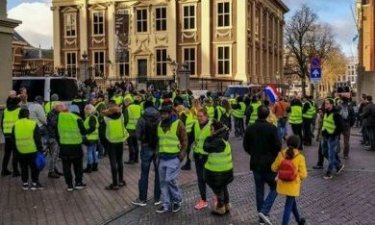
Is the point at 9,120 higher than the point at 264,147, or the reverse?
the point at 9,120

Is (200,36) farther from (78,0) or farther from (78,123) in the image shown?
(78,123)

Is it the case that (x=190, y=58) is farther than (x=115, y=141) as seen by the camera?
Yes

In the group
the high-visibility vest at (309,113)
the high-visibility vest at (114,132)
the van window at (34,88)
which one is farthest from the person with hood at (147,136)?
the van window at (34,88)

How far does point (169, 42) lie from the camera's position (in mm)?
55219

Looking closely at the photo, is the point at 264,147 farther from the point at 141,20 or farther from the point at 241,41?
the point at 141,20

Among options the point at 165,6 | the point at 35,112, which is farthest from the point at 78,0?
the point at 35,112

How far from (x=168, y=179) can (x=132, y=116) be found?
22.7 ft

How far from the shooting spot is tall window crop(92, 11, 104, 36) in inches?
2286

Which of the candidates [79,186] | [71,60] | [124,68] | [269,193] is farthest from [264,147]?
[71,60]

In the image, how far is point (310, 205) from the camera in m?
10.7

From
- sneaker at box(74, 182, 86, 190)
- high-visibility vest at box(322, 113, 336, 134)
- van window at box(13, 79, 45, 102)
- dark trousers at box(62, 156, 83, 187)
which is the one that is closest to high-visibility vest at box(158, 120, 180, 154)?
dark trousers at box(62, 156, 83, 187)

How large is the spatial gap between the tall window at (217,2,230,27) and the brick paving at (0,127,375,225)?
39749 millimetres

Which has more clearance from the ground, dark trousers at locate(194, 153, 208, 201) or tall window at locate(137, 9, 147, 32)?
tall window at locate(137, 9, 147, 32)

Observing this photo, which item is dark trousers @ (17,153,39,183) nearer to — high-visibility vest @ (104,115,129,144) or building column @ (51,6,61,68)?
high-visibility vest @ (104,115,129,144)
